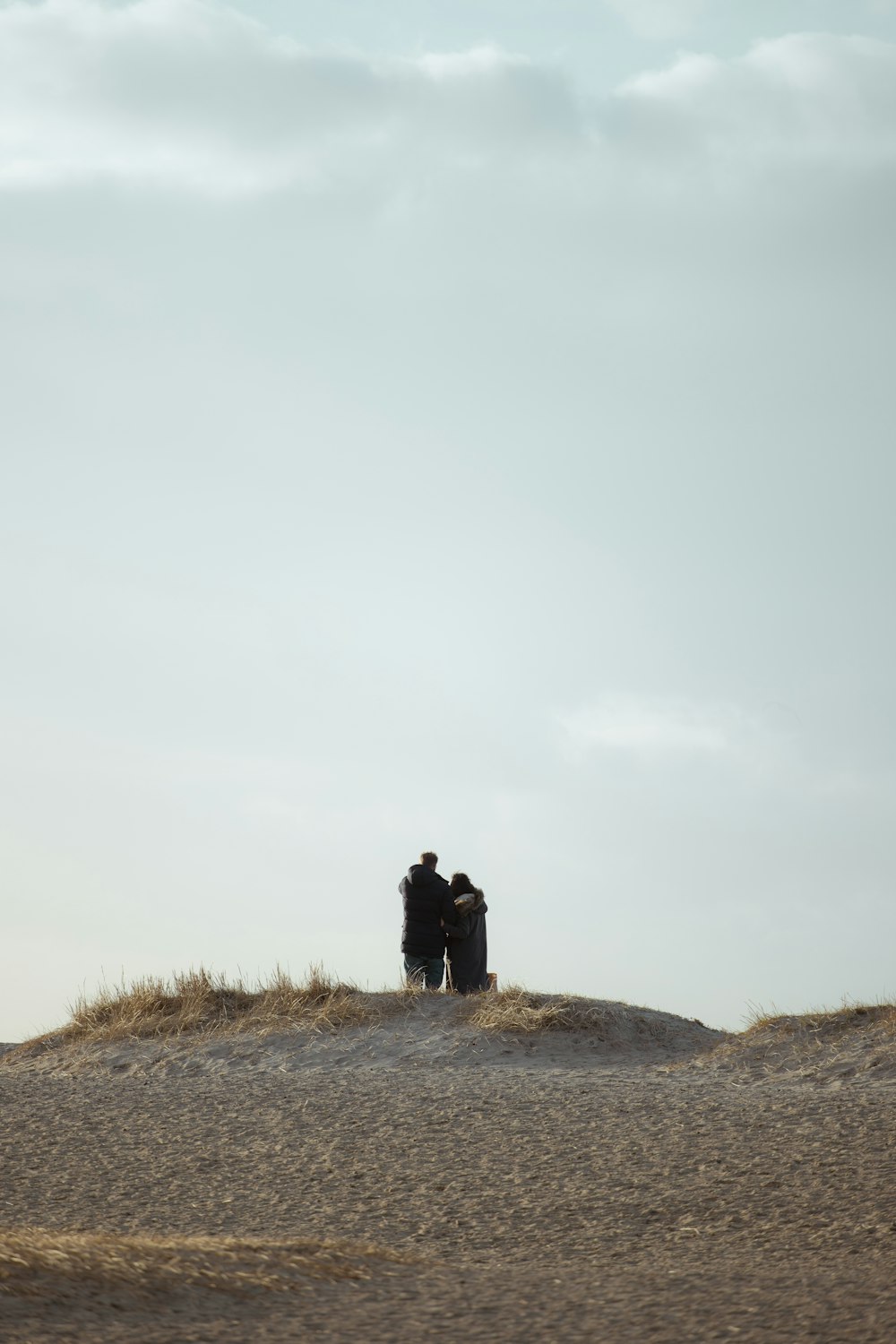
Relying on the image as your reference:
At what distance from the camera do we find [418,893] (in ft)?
46.9

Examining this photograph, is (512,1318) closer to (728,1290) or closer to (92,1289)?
(728,1290)

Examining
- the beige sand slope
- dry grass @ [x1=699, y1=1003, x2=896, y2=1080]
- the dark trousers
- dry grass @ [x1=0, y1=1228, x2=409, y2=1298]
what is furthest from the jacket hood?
dry grass @ [x1=0, y1=1228, x2=409, y2=1298]

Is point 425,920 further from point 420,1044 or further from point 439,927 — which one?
point 420,1044

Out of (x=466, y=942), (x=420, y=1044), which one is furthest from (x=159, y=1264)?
(x=466, y=942)

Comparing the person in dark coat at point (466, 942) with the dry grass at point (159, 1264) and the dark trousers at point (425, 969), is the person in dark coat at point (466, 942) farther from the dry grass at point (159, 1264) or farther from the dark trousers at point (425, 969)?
the dry grass at point (159, 1264)

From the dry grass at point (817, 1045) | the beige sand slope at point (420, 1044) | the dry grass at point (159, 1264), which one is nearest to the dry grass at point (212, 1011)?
the beige sand slope at point (420, 1044)

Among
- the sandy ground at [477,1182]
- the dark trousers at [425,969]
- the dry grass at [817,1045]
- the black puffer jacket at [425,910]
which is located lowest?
the sandy ground at [477,1182]

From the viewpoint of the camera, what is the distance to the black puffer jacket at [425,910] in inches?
563

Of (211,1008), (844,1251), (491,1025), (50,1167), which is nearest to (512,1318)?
(844,1251)

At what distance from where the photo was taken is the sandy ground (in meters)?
4.22

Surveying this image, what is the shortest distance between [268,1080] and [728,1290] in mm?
6331

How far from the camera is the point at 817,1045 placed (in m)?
10.8

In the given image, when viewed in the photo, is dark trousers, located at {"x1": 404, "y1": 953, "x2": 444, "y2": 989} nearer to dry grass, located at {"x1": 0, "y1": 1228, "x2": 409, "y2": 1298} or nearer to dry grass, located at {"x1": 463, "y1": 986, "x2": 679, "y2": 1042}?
dry grass, located at {"x1": 463, "y1": 986, "x2": 679, "y2": 1042}

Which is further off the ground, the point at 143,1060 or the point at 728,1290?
the point at 143,1060
